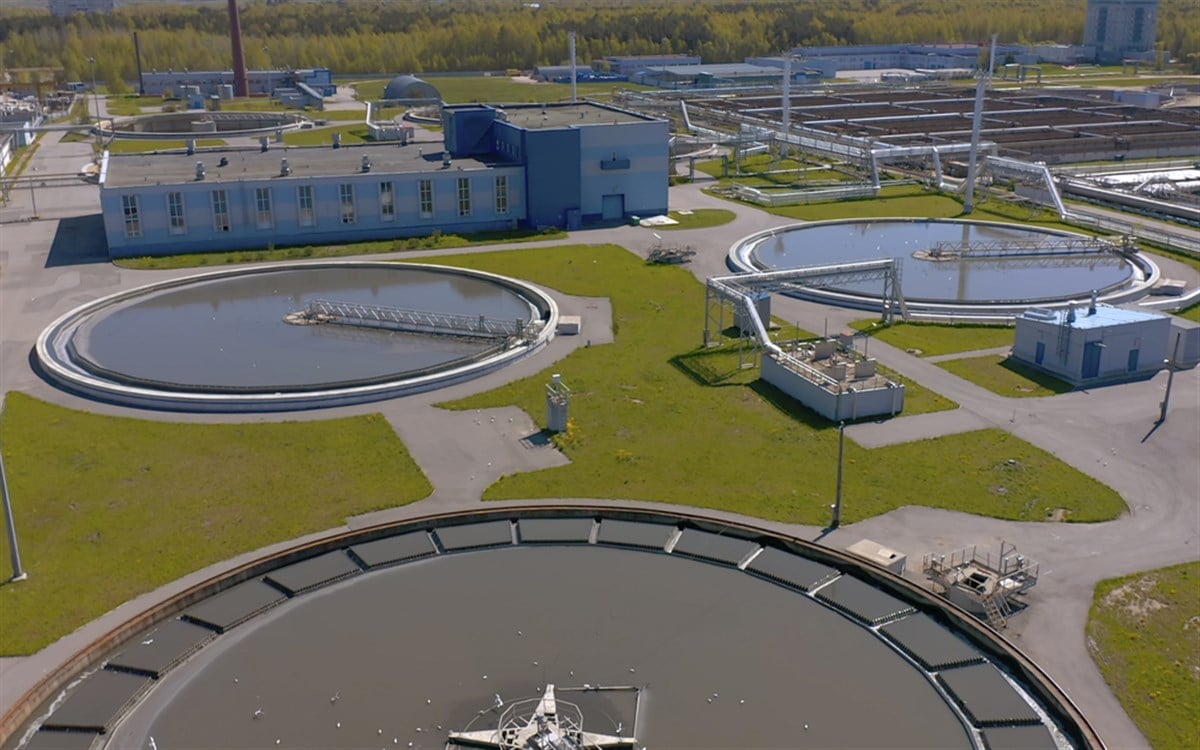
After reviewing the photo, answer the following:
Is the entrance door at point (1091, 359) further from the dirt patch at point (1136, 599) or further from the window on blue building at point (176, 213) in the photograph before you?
the window on blue building at point (176, 213)

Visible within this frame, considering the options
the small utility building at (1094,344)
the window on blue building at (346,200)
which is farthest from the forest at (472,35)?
the small utility building at (1094,344)

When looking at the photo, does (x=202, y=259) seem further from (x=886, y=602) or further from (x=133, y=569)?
(x=886, y=602)

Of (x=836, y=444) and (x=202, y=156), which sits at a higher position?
(x=202, y=156)

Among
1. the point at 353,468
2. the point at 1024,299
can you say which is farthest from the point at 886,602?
the point at 1024,299

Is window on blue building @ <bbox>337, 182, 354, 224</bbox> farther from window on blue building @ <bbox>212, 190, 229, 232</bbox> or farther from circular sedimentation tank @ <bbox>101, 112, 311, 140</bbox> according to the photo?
circular sedimentation tank @ <bbox>101, 112, 311, 140</bbox>

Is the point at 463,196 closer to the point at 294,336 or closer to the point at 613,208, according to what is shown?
the point at 613,208

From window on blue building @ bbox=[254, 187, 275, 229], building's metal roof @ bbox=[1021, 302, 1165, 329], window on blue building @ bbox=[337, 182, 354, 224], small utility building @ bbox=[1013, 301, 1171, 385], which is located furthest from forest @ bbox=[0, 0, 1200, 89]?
small utility building @ bbox=[1013, 301, 1171, 385]
